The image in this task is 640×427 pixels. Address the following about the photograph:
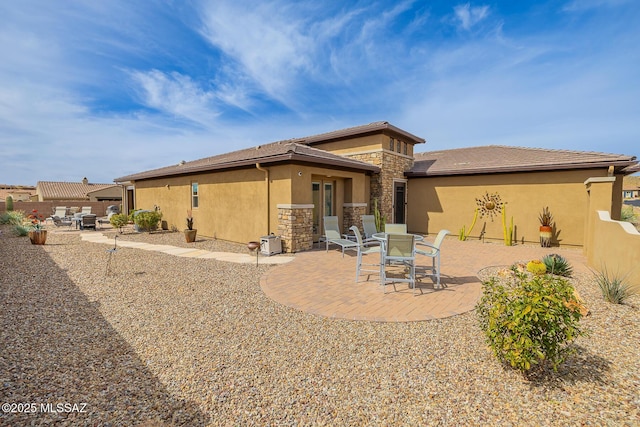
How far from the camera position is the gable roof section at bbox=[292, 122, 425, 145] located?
12.2 m

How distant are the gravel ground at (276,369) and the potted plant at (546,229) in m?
6.84

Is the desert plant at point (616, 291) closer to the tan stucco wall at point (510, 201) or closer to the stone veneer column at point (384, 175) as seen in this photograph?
the tan stucco wall at point (510, 201)

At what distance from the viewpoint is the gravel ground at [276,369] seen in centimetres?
243

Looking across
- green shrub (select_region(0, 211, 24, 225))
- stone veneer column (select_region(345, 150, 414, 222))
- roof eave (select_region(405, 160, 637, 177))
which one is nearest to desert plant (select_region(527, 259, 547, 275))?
roof eave (select_region(405, 160, 637, 177))

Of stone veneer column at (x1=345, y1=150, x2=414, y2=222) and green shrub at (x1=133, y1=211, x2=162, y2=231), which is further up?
stone veneer column at (x1=345, y1=150, x2=414, y2=222)

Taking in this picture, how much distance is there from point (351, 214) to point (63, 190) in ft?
130

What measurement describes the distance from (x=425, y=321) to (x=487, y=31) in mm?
9974

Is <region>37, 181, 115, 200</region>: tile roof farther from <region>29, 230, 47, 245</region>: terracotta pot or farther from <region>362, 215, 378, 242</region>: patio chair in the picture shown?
<region>362, 215, 378, 242</region>: patio chair

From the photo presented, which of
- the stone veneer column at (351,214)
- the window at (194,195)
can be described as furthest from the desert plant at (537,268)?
the window at (194,195)

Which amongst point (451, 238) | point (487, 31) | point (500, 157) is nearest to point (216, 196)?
point (451, 238)

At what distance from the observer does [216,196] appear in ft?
40.8

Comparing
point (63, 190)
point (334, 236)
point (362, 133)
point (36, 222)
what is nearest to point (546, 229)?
point (362, 133)

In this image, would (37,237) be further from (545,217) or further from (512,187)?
(545,217)

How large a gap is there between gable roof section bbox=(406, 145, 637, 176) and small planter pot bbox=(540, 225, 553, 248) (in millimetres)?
2306
